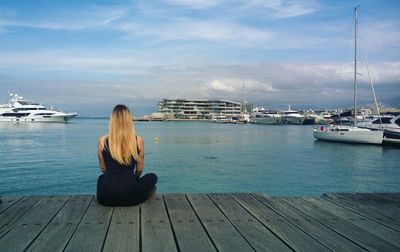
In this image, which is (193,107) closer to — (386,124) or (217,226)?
(386,124)

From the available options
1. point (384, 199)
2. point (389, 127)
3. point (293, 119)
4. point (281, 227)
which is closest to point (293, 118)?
point (293, 119)

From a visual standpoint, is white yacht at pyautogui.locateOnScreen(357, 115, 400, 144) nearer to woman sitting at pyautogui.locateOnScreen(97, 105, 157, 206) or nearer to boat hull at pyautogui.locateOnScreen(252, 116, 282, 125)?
woman sitting at pyautogui.locateOnScreen(97, 105, 157, 206)

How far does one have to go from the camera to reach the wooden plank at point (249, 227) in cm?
409

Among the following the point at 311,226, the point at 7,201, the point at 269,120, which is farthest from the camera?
the point at 269,120

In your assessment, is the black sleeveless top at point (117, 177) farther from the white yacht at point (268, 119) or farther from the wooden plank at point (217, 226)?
the white yacht at point (268, 119)

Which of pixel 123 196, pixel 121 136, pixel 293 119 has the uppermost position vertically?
pixel 121 136

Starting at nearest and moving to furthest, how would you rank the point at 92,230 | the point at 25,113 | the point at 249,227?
1. the point at 92,230
2. the point at 249,227
3. the point at 25,113

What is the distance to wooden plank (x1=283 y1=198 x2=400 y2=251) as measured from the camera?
414cm

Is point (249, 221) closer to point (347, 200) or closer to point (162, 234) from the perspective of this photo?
point (162, 234)

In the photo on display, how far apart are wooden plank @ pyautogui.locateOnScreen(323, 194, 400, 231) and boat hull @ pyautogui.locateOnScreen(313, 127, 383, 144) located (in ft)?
134

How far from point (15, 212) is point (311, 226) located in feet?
12.4

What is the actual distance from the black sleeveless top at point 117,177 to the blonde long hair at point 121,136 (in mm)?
89

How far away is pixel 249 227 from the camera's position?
4754 millimetres

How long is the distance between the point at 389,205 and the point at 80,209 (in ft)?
15.1
